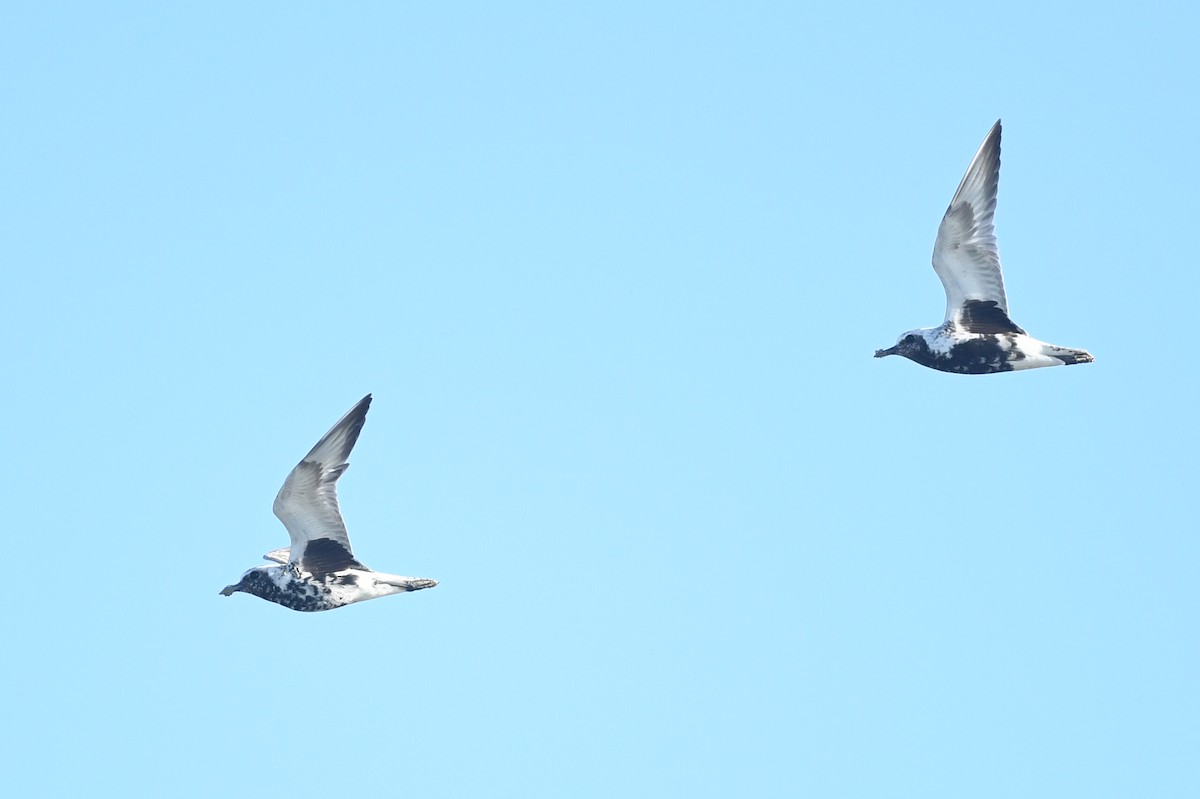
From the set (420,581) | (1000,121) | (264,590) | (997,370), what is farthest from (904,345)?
(264,590)

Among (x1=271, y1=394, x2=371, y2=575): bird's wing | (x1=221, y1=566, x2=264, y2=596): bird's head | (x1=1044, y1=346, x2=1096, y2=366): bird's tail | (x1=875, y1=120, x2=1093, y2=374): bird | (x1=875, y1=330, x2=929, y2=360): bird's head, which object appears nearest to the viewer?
(x1=271, y1=394, x2=371, y2=575): bird's wing

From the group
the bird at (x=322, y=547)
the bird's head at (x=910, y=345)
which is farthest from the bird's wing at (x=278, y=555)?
the bird's head at (x=910, y=345)

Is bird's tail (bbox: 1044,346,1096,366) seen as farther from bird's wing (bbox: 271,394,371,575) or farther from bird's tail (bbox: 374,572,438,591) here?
bird's wing (bbox: 271,394,371,575)

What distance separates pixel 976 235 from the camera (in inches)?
1448

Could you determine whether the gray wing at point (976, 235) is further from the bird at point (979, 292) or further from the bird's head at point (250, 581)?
the bird's head at point (250, 581)

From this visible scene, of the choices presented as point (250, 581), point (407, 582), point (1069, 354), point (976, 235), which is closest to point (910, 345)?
point (976, 235)

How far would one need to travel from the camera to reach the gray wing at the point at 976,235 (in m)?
36.7

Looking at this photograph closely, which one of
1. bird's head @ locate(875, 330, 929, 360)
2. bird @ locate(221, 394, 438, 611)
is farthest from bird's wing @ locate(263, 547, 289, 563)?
bird's head @ locate(875, 330, 929, 360)

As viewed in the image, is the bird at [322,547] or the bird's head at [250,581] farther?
the bird's head at [250,581]

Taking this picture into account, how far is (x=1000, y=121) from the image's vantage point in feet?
121

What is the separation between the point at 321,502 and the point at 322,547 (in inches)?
40.4

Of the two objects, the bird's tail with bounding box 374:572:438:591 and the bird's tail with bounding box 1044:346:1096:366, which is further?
the bird's tail with bounding box 1044:346:1096:366

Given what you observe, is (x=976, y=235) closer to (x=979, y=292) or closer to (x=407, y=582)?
(x=979, y=292)

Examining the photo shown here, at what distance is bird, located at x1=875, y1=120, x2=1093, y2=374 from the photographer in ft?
120
